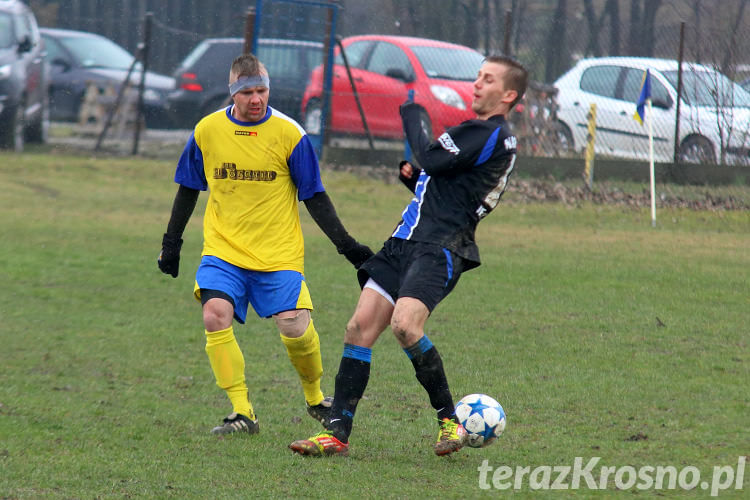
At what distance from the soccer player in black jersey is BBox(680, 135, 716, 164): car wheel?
1077 cm

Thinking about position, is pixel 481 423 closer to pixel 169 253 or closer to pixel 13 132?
pixel 169 253

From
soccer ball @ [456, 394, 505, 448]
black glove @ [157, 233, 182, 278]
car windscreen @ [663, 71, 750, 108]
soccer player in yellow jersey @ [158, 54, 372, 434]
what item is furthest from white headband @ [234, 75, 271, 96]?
car windscreen @ [663, 71, 750, 108]

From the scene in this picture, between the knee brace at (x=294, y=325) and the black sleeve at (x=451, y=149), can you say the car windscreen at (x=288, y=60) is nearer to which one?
the knee brace at (x=294, y=325)

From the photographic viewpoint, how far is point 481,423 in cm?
480

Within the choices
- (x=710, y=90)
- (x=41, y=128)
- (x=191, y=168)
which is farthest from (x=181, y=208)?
(x=41, y=128)

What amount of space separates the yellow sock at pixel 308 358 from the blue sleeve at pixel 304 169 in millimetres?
672

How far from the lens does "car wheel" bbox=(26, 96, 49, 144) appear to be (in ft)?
55.5

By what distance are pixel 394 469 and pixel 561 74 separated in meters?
12.9

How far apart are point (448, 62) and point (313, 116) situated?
2244 mm

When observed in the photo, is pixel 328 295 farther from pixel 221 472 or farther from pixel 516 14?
pixel 516 14

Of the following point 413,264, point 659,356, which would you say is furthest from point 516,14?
point 413,264

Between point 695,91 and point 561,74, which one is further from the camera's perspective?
point 561,74

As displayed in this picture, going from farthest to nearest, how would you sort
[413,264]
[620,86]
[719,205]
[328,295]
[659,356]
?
1. [620,86]
2. [719,205]
3. [328,295]
4. [659,356]
5. [413,264]

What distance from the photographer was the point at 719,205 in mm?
14672
